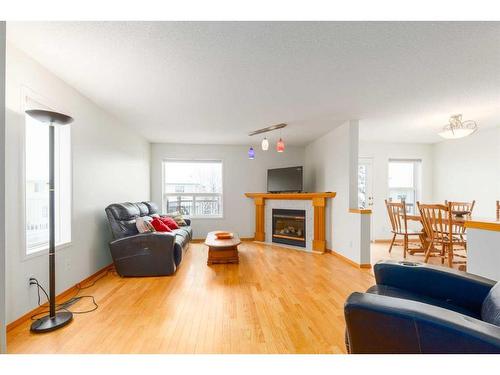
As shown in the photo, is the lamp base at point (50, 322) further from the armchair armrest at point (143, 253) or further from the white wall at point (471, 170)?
the white wall at point (471, 170)

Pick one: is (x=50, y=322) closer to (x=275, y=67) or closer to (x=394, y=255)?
(x=275, y=67)

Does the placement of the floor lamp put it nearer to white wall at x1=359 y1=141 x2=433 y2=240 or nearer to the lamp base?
the lamp base

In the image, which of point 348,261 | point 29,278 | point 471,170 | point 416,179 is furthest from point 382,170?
point 29,278

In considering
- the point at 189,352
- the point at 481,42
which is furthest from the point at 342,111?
the point at 189,352

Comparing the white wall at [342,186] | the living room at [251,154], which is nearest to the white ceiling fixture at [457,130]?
the living room at [251,154]

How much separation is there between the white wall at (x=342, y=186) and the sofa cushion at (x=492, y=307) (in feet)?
7.64

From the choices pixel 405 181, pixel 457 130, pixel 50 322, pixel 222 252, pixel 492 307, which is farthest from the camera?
pixel 405 181

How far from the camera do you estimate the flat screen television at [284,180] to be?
498cm

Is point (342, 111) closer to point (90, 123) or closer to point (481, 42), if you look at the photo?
point (481, 42)

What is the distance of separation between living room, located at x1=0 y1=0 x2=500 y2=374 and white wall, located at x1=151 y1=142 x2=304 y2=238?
27.7 inches

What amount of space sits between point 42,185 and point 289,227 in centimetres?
417

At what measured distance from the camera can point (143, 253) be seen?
10.1ft

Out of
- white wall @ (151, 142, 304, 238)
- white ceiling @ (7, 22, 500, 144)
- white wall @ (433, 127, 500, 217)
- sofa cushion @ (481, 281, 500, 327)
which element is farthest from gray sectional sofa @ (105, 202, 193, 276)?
white wall @ (433, 127, 500, 217)
